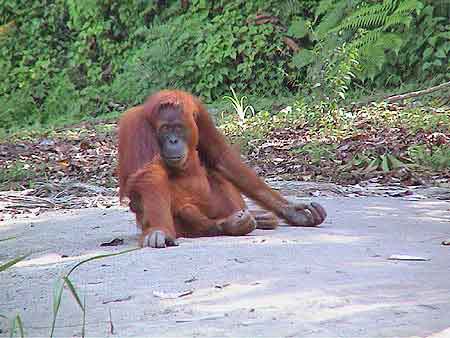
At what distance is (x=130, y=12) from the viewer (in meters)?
14.2

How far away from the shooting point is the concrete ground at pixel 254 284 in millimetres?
2443

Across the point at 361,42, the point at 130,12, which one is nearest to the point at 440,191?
the point at 361,42

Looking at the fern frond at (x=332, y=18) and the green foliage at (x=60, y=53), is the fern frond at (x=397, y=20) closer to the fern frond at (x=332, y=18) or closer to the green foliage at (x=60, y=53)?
the fern frond at (x=332, y=18)

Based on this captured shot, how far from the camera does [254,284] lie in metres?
2.94

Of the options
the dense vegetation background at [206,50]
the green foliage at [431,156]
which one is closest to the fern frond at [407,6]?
the dense vegetation background at [206,50]

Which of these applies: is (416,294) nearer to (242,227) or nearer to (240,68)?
(242,227)

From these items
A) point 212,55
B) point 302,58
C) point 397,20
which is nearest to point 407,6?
point 397,20

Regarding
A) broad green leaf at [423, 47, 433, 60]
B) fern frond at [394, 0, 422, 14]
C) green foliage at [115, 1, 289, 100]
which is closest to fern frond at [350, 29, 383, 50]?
fern frond at [394, 0, 422, 14]

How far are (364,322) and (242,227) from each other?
189 cm

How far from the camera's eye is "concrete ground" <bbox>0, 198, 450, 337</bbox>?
244cm

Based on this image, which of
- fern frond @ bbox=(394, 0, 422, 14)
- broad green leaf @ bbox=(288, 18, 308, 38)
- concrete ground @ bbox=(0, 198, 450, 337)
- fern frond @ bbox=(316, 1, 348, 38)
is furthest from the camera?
broad green leaf @ bbox=(288, 18, 308, 38)

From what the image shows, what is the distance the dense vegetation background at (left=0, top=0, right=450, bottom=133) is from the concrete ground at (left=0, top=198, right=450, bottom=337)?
15.7ft

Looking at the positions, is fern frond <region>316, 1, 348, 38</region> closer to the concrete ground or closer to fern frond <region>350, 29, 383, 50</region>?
fern frond <region>350, 29, 383, 50</region>

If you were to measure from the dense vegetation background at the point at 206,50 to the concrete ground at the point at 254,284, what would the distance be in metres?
4.78
